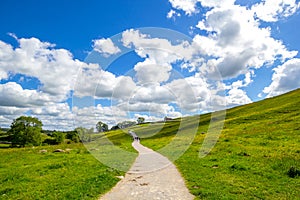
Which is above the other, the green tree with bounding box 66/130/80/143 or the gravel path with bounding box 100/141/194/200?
the green tree with bounding box 66/130/80/143

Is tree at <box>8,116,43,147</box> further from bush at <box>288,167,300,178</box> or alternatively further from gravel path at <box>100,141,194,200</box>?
bush at <box>288,167,300,178</box>

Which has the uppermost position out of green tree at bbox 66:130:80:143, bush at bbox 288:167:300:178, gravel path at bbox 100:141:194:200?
green tree at bbox 66:130:80:143

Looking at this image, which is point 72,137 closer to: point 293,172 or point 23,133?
point 23,133

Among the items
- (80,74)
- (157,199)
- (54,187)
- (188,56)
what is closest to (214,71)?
(188,56)

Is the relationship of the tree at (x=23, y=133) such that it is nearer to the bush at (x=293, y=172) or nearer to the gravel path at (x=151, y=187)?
the gravel path at (x=151, y=187)

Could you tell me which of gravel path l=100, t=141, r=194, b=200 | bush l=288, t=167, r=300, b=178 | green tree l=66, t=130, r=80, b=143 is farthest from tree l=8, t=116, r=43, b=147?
bush l=288, t=167, r=300, b=178

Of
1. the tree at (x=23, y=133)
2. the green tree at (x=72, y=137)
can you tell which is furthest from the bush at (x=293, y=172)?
the green tree at (x=72, y=137)

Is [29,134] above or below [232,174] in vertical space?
above

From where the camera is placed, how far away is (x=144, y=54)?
81.4 ft

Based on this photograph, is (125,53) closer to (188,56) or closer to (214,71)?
(188,56)

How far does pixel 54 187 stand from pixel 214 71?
15017 mm

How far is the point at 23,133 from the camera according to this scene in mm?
89438

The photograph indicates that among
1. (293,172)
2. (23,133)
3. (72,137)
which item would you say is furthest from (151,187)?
(72,137)

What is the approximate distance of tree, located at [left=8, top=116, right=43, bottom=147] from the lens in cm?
8938
